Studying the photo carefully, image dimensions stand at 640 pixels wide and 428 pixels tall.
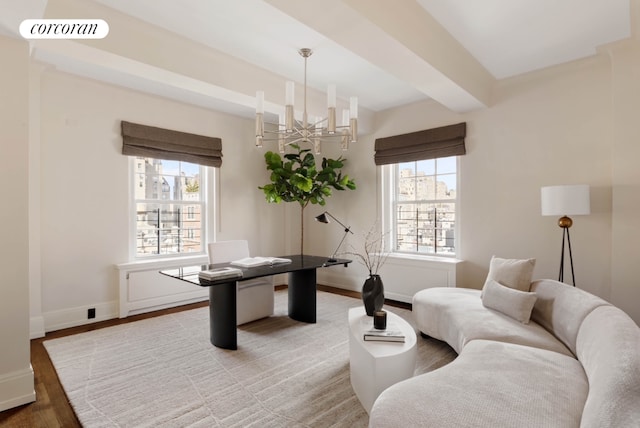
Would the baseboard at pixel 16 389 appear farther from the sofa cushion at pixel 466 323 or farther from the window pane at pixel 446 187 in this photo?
the window pane at pixel 446 187

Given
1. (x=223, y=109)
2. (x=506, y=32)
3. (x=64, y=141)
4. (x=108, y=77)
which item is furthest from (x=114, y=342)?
(x=506, y=32)

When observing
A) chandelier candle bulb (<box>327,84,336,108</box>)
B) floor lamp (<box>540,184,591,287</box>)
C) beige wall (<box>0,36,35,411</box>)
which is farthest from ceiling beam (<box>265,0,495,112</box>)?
beige wall (<box>0,36,35,411</box>)

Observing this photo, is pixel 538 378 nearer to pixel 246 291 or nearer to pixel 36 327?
pixel 246 291

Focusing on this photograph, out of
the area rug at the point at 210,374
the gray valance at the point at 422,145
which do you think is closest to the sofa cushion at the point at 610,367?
the area rug at the point at 210,374

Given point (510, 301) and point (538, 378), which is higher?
point (510, 301)

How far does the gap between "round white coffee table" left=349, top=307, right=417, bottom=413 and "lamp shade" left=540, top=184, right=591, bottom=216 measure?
1.89m

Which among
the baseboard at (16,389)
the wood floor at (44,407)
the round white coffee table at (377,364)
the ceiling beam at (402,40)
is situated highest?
the ceiling beam at (402,40)

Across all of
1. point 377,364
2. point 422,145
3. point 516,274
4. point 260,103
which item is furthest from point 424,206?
point 377,364

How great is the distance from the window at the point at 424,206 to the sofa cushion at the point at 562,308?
1786 millimetres

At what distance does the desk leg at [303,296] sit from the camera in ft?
11.9

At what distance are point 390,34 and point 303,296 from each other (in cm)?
263

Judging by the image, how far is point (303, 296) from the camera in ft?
12.0

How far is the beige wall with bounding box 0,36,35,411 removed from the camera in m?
2.07

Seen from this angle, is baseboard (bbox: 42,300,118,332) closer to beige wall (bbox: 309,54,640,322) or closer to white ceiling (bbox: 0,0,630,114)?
white ceiling (bbox: 0,0,630,114)
